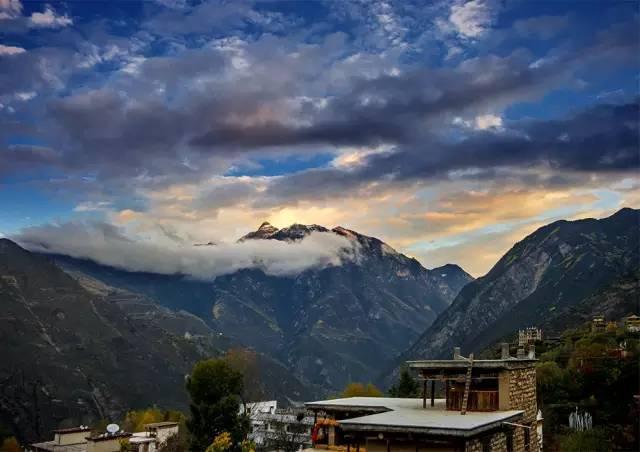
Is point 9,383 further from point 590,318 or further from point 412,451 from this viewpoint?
point 412,451

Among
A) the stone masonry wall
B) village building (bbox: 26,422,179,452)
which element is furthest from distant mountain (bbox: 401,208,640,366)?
the stone masonry wall

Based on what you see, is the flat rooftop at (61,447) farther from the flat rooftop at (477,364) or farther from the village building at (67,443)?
the flat rooftop at (477,364)

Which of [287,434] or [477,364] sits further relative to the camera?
[287,434]

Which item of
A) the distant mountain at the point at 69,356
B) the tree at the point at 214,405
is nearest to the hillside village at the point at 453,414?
the tree at the point at 214,405

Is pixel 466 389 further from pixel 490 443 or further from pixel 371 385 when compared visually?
pixel 371 385

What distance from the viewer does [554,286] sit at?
152 m

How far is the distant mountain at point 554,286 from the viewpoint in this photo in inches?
4269

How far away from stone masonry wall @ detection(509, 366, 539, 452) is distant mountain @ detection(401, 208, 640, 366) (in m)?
77.9

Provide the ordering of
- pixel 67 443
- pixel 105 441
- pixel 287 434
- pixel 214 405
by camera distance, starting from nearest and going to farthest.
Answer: pixel 105 441 < pixel 214 405 < pixel 67 443 < pixel 287 434

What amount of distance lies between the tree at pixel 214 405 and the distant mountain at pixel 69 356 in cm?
6769

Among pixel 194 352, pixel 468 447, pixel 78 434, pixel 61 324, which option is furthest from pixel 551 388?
pixel 194 352

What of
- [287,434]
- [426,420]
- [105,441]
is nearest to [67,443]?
[105,441]

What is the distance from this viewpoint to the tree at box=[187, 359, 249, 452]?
143ft

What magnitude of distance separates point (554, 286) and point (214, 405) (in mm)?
126736
